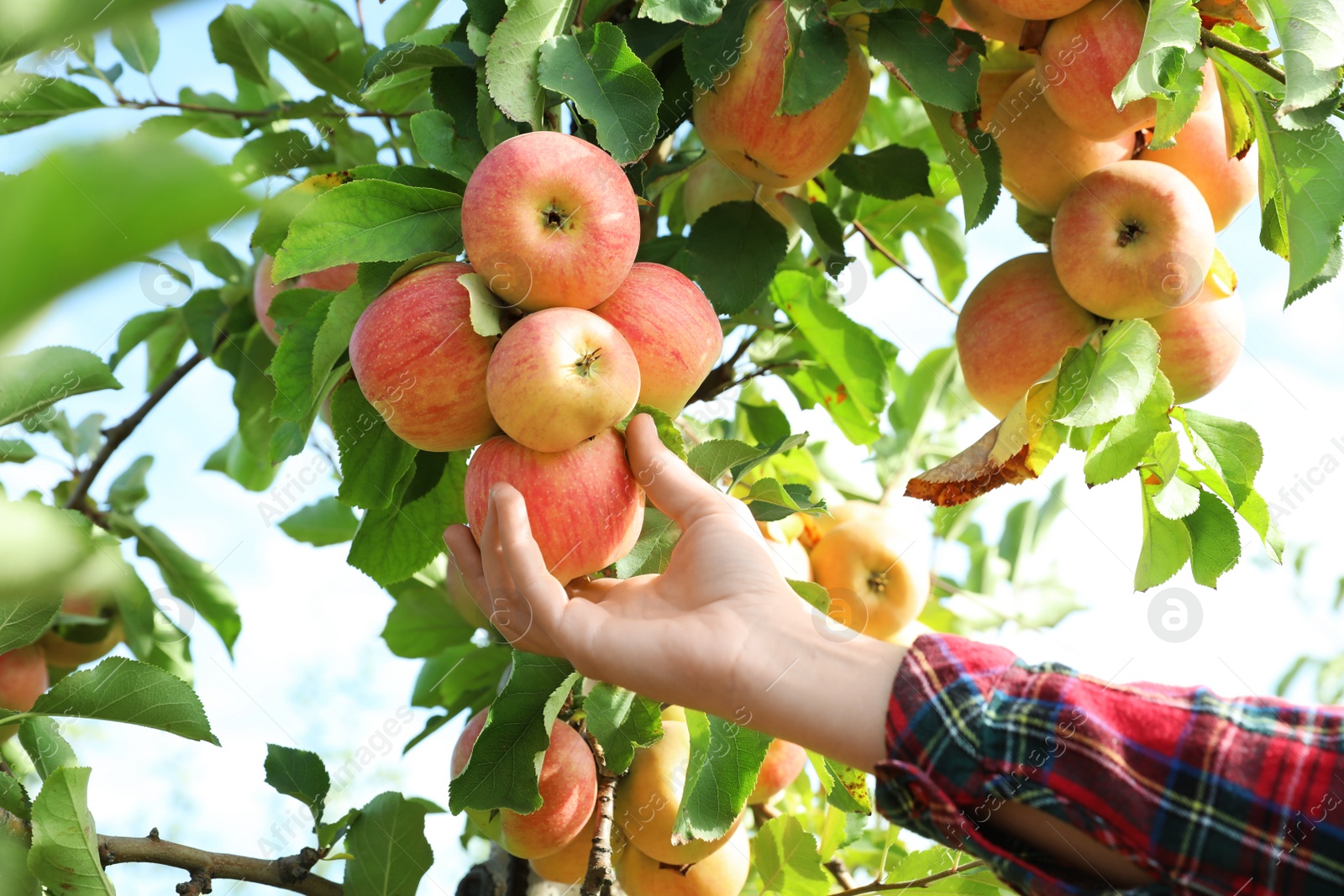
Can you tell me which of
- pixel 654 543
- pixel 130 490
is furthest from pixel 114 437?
pixel 654 543

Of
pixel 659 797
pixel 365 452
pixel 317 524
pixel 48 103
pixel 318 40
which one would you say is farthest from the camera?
pixel 317 524

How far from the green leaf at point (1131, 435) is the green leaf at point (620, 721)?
1.77ft

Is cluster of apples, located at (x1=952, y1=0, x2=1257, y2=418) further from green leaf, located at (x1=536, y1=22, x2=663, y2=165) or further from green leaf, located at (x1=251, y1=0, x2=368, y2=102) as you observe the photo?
green leaf, located at (x1=251, y1=0, x2=368, y2=102)

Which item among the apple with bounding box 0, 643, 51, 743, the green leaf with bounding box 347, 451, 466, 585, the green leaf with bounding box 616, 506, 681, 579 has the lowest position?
the apple with bounding box 0, 643, 51, 743

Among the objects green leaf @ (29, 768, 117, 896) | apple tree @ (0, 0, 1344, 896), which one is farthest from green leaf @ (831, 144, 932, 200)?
green leaf @ (29, 768, 117, 896)

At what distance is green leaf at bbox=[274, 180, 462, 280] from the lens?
854 millimetres

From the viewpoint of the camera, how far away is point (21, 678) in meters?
1.66

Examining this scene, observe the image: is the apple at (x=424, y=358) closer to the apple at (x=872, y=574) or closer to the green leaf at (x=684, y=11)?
the green leaf at (x=684, y=11)

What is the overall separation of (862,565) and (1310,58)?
2.70 feet

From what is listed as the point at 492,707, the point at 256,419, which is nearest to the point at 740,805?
the point at 492,707

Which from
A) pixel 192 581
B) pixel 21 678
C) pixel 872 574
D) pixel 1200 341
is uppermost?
pixel 1200 341

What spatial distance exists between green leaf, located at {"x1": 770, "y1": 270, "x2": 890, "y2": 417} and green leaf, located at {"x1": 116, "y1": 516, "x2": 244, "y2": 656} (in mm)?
1049

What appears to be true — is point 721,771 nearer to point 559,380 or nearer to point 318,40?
point 559,380

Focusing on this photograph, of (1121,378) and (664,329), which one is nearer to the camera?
(664,329)
